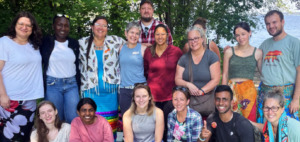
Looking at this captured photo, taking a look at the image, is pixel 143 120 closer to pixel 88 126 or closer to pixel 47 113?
pixel 88 126

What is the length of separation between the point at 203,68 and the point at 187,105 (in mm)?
559

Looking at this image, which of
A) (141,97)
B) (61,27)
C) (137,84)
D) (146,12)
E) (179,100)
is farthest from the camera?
(146,12)

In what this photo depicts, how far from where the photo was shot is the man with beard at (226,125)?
3432mm

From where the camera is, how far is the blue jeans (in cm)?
400

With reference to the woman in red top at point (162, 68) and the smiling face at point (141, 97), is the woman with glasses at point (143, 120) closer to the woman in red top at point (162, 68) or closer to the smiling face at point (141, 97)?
the smiling face at point (141, 97)

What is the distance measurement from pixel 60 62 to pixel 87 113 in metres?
0.82

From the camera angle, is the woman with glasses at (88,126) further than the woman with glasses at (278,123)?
Yes

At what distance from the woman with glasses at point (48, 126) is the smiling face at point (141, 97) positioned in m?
1.08

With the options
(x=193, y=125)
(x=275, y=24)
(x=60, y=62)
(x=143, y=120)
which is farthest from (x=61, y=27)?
(x=275, y=24)

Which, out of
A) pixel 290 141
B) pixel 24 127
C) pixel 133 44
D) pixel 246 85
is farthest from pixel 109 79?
pixel 290 141

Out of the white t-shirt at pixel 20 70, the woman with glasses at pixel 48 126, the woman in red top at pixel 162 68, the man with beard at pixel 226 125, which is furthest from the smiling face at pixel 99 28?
the man with beard at pixel 226 125

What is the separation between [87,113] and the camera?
3.90 m

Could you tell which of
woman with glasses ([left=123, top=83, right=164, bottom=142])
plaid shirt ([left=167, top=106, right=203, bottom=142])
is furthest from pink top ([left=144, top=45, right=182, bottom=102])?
plaid shirt ([left=167, top=106, right=203, bottom=142])

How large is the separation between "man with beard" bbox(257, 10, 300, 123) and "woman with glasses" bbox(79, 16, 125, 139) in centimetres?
221
